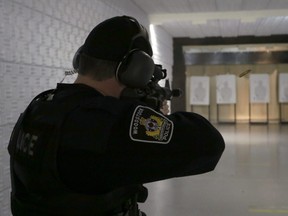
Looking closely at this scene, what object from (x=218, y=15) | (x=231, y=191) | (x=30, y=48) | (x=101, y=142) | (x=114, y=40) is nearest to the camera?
(x=101, y=142)

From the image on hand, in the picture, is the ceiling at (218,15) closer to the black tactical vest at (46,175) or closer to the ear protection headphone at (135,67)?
the ear protection headphone at (135,67)

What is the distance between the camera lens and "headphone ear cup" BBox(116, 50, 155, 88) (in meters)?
1.29

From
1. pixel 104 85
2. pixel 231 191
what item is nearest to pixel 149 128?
pixel 104 85

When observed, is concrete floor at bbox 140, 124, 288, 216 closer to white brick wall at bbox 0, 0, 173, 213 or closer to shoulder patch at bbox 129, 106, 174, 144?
white brick wall at bbox 0, 0, 173, 213

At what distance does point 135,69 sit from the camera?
52.0 inches

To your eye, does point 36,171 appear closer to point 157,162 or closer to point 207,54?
point 157,162

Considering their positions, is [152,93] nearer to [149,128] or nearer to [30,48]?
[149,128]

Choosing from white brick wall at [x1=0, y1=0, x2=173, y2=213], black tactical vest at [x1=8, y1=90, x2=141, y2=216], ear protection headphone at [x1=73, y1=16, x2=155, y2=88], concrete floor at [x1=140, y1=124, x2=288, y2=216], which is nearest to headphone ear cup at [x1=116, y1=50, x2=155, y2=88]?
ear protection headphone at [x1=73, y1=16, x2=155, y2=88]

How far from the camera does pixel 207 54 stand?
12.9 meters

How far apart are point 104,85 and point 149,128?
0.25 metres

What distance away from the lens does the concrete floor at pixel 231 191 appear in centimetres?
383

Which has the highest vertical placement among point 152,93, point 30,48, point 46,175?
point 30,48

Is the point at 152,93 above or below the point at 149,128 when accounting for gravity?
above

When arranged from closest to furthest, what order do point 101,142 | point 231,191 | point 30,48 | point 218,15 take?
1. point 101,142
2. point 30,48
3. point 231,191
4. point 218,15
